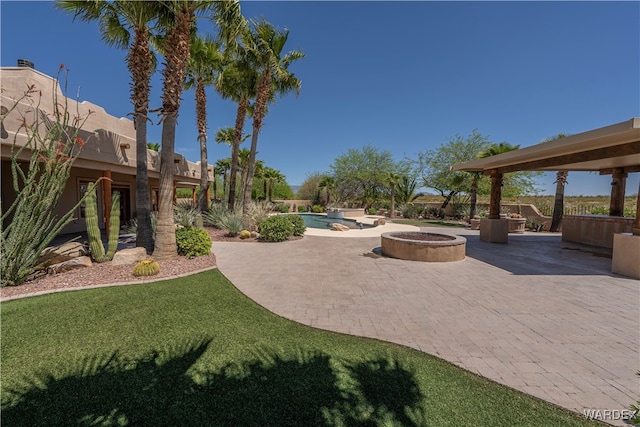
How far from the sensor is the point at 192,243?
793 centimetres

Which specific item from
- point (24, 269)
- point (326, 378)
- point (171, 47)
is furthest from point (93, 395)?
point (171, 47)

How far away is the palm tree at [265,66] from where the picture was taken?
42.0 ft

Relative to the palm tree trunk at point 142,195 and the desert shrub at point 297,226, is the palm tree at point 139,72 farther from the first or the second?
the desert shrub at point 297,226

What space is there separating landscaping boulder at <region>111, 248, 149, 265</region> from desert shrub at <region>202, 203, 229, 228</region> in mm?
6092

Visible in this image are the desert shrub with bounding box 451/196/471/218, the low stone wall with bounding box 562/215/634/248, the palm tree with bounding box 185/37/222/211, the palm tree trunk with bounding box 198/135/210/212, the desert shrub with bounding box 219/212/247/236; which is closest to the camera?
the low stone wall with bounding box 562/215/634/248

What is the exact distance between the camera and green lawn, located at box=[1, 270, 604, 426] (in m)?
2.35

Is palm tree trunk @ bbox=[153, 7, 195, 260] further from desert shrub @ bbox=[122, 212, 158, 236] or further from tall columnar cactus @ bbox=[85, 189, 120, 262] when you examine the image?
desert shrub @ bbox=[122, 212, 158, 236]

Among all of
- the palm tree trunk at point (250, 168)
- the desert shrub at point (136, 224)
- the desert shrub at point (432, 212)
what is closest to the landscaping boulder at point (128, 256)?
the desert shrub at point (136, 224)

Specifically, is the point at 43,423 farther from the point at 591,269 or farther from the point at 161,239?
the point at 591,269

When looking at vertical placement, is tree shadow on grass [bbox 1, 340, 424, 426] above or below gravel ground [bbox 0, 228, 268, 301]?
below

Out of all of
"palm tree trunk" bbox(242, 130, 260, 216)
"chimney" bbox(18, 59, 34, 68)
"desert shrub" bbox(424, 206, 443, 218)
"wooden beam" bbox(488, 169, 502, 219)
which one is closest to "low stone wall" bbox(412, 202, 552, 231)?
"desert shrub" bbox(424, 206, 443, 218)

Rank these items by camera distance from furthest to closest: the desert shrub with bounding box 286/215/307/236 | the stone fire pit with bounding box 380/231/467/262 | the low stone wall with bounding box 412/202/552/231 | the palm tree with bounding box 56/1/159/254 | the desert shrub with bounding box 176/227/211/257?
1. the low stone wall with bounding box 412/202/552/231
2. the desert shrub with bounding box 286/215/307/236
3. the stone fire pit with bounding box 380/231/467/262
4. the desert shrub with bounding box 176/227/211/257
5. the palm tree with bounding box 56/1/159/254

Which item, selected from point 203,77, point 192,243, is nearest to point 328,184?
point 203,77

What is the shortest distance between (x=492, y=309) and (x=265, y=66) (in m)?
14.2
